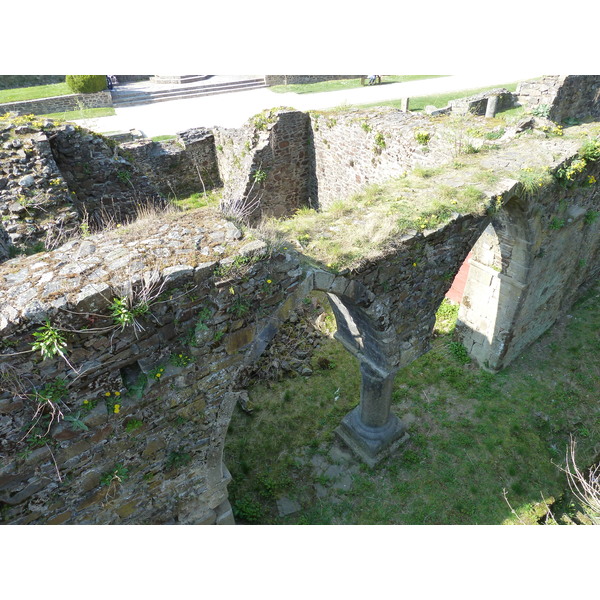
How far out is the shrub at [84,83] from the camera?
20719 mm

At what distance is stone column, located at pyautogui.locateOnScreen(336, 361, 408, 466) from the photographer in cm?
727

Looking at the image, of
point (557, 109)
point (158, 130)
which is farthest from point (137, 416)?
point (158, 130)

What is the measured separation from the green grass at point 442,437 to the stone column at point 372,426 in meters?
0.25

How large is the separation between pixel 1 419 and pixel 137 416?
3.82ft

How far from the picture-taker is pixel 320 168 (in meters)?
12.6

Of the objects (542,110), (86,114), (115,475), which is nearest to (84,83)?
(86,114)

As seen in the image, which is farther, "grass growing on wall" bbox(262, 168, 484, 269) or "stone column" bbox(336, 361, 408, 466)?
"stone column" bbox(336, 361, 408, 466)

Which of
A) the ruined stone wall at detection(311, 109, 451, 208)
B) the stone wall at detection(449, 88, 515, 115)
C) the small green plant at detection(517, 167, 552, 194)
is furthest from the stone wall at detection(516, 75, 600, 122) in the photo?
the small green plant at detection(517, 167, 552, 194)

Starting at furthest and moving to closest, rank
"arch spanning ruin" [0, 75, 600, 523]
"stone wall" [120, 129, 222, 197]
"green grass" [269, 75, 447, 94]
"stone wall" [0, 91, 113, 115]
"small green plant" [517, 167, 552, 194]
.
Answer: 1. "green grass" [269, 75, 447, 94]
2. "stone wall" [0, 91, 113, 115]
3. "stone wall" [120, 129, 222, 197]
4. "small green plant" [517, 167, 552, 194]
5. "arch spanning ruin" [0, 75, 600, 523]

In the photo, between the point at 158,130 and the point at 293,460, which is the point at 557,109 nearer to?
the point at 293,460

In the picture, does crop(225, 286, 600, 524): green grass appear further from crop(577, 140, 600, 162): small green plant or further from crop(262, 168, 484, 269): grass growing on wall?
crop(577, 140, 600, 162): small green plant

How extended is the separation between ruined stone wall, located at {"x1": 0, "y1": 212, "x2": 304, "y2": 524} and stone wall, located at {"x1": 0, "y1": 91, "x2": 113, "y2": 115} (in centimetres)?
1896

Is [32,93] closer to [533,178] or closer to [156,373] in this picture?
[156,373]

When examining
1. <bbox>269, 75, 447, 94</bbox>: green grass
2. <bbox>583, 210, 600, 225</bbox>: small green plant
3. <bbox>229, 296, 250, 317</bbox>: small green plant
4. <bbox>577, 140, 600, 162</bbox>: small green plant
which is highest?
<bbox>269, 75, 447, 94</bbox>: green grass
